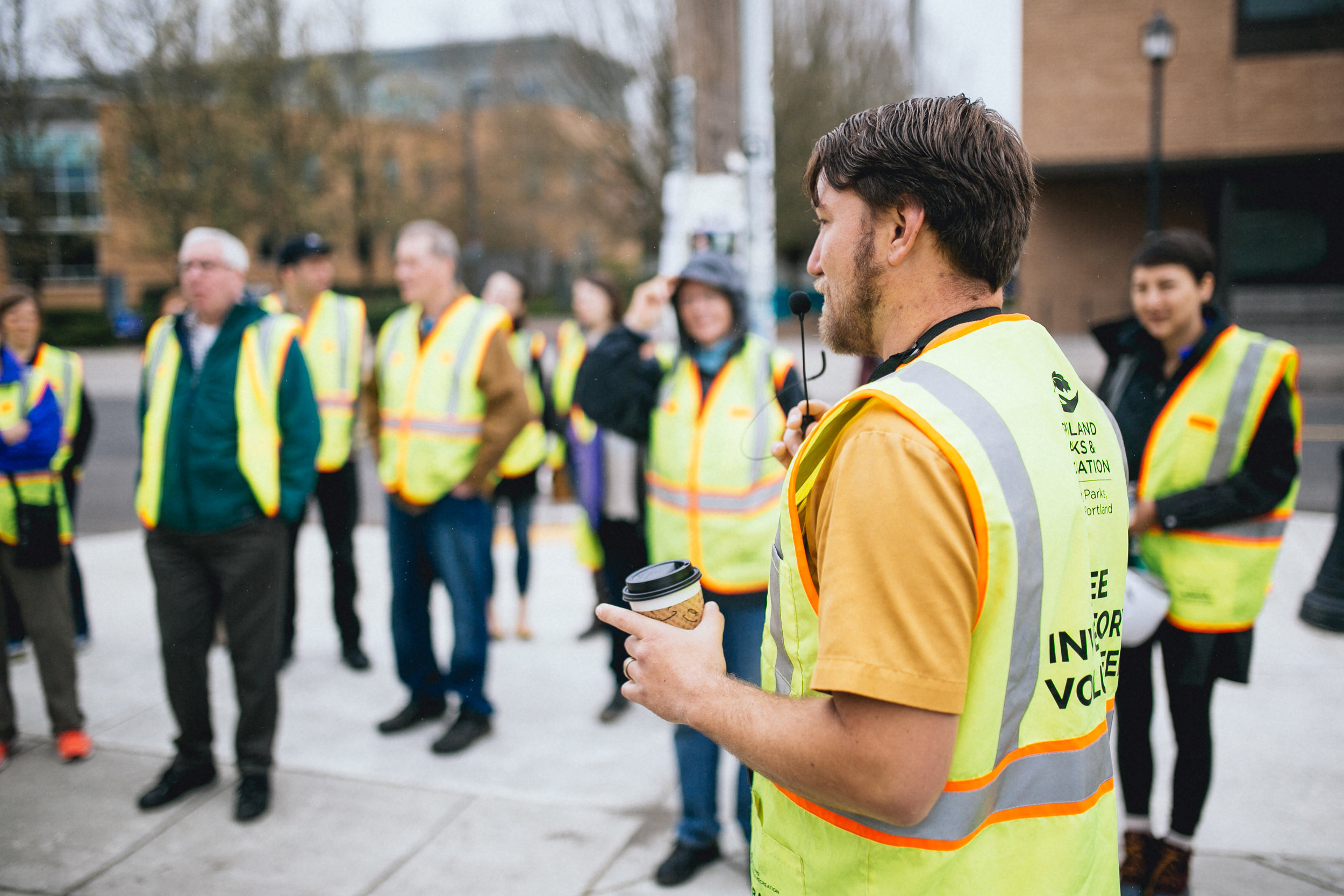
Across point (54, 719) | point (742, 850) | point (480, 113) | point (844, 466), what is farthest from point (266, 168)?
point (844, 466)

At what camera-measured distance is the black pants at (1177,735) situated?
286 centimetres

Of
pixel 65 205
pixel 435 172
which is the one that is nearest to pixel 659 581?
pixel 65 205

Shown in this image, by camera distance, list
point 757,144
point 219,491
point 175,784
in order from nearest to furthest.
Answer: point 219,491 → point 175,784 → point 757,144

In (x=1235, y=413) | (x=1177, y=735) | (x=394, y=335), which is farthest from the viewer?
(x=394, y=335)

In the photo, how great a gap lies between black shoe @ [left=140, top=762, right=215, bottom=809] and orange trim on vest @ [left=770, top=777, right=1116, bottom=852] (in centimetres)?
315

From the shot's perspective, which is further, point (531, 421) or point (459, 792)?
point (531, 421)

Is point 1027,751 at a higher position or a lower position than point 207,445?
lower

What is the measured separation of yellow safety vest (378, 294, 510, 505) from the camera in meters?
4.02

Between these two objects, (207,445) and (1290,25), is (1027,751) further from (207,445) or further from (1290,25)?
(1290,25)

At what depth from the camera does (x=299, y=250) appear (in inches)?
200

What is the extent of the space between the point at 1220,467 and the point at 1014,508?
6.71 ft

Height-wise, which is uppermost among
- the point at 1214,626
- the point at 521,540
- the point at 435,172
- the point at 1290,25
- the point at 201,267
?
the point at 435,172

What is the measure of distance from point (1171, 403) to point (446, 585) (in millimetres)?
2939

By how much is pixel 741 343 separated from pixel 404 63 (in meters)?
30.7
